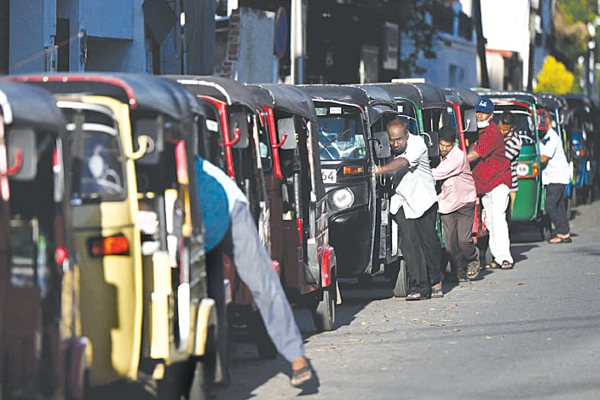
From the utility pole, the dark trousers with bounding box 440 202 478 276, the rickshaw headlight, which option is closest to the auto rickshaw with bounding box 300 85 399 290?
the rickshaw headlight

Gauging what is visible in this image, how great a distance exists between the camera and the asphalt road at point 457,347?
9.47 metres

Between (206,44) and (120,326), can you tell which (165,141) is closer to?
(120,326)

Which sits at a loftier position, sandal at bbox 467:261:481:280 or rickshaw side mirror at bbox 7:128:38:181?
rickshaw side mirror at bbox 7:128:38:181

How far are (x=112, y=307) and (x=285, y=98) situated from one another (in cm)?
442

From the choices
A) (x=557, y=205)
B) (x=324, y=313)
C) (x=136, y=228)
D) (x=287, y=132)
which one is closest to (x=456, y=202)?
(x=324, y=313)

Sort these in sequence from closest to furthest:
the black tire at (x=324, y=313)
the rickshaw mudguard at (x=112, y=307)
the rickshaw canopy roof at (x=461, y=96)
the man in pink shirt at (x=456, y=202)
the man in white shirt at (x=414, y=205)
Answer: the rickshaw mudguard at (x=112, y=307)
the black tire at (x=324, y=313)
the man in white shirt at (x=414, y=205)
the man in pink shirt at (x=456, y=202)
the rickshaw canopy roof at (x=461, y=96)

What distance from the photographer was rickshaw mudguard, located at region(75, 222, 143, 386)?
25.9 feet

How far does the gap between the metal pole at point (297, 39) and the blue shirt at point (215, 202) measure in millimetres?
22064

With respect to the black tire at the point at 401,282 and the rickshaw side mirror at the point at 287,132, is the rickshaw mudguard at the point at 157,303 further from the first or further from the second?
the black tire at the point at 401,282

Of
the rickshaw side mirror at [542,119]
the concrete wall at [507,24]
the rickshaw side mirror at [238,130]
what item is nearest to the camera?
the rickshaw side mirror at [238,130]

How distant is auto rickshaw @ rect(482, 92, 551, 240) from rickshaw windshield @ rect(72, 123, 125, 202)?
562 inches

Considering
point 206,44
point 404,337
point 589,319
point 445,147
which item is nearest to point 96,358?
point 404,337

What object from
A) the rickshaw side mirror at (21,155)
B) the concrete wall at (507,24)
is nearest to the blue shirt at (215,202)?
the rickshaw side mirror at (21,155)

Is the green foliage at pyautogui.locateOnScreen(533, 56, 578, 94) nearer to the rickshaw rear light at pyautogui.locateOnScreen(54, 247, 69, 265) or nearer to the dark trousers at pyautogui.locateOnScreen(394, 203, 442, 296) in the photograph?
the dark trousers at pyautogui.locateOnScreen(394, 203, 442, 296)
